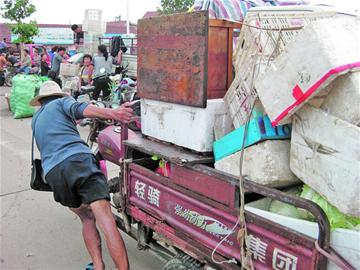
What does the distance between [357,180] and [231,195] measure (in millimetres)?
720

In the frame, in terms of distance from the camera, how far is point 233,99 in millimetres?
2506

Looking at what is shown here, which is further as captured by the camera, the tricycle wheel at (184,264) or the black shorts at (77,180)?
the black shorts at (77,180)

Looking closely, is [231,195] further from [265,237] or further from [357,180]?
[357,180]

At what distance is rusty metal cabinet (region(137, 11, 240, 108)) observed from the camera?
251cm

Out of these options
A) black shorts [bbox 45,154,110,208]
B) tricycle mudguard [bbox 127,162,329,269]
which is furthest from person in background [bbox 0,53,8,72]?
tricycle mudguard [bbox 127,162,329,269]

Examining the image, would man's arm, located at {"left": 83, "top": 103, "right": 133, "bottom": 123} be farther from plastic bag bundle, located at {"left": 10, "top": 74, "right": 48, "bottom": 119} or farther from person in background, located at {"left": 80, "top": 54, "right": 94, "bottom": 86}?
person in background, located at {"left": 80, "top": 54, "right": 94, "bottom": 86}

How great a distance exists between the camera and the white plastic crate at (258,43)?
2.18 metres

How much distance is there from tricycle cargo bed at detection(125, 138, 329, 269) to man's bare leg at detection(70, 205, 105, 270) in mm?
334

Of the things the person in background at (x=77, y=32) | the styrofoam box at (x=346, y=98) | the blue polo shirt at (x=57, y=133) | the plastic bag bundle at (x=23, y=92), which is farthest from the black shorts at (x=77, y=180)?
the person in background at (x=77, y=32)

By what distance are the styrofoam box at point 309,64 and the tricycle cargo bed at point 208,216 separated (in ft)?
1.40

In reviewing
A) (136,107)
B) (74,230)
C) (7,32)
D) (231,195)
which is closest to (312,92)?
(231,195)

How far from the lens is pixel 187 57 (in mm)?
2600

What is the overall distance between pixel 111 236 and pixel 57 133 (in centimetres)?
83

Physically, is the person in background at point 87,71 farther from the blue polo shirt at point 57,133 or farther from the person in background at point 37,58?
the blue polo shirt at point 57,133
